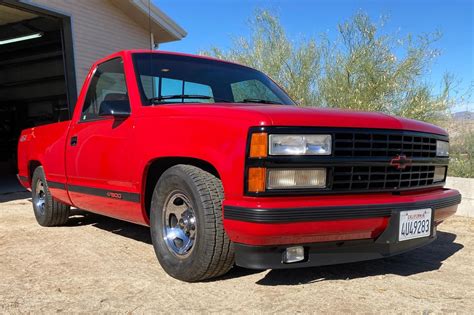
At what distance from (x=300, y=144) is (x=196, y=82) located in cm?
164

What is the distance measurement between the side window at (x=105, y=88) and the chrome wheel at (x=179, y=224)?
0.99 m

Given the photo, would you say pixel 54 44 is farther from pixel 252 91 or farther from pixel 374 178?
pixel 374 178

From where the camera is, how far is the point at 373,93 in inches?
371

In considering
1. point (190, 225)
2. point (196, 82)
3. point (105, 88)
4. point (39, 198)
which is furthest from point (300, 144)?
point (39, 198)

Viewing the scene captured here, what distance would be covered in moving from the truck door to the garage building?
3714mm

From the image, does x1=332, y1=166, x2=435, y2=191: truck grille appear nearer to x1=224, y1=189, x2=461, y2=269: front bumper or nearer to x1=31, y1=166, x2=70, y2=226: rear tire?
x1=224, y1=189, x2=461, y2=269: front bumper

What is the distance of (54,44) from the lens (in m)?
12.7

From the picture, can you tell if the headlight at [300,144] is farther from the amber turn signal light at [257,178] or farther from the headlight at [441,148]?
the headlight at [441,148]

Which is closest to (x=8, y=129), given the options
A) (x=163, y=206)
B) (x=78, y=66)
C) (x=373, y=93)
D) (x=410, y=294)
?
(x=78, y=66)

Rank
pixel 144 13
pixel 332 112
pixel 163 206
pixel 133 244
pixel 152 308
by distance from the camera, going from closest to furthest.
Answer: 1. pixel 152 308
2. pixel 332 112
3. pixel 163 206
4. pixel 133 244
5. pixel 144 13

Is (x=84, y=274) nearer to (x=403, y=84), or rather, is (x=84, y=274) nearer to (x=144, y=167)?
(x=144, y=167)

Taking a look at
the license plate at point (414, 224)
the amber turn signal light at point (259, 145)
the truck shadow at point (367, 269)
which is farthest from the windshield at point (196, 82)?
the license plate at point (414, 224)

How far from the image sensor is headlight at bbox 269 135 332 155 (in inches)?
103

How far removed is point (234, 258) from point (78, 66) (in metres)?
8.56
